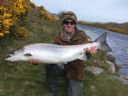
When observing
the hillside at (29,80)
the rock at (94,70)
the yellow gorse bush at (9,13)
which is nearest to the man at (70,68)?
the hillside at (29,80)

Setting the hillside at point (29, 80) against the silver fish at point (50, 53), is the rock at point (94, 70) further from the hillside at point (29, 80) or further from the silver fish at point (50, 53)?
the silver fish at point (50, 53)

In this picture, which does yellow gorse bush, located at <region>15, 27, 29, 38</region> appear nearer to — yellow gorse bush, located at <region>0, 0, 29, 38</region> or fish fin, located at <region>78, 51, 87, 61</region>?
yellow gorse bush, located at <region>0, 0, 29, 38</region>

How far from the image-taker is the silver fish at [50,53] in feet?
42.9

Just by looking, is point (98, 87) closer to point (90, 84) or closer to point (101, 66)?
point (90, 84)

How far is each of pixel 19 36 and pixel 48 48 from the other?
664cm

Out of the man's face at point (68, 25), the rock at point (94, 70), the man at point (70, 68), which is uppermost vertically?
the man's face at point (68, 25)

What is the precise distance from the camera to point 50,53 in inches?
519

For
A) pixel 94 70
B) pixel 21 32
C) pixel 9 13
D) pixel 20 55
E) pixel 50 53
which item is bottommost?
pixel 94 70

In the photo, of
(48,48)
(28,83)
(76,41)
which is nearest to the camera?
(48,48)

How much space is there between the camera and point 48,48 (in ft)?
43.2

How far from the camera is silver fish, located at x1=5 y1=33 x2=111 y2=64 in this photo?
1309 cm

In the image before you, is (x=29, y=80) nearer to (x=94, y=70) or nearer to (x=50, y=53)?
(x=50, y=53)

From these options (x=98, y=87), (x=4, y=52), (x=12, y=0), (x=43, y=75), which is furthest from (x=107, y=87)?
(x=12, y=0)

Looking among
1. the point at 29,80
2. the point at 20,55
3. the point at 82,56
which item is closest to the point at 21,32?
the point at 29,80
